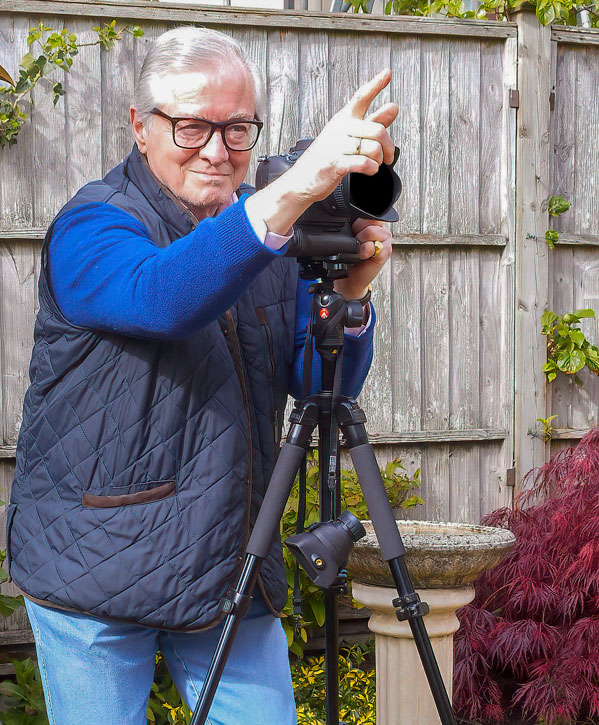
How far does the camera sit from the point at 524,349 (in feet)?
11.8

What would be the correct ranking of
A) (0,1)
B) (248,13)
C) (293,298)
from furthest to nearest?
(248,13), (0,1), (293,298)

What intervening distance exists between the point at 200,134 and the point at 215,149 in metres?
0.03

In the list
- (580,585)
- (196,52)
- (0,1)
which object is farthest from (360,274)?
(0,1)

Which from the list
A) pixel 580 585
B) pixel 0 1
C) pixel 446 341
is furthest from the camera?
pixel 446 341

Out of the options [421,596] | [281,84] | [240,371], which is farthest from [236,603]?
[281,84]

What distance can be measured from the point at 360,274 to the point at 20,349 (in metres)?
2.04

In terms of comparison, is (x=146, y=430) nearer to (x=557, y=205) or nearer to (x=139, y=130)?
(x=139, y=130)

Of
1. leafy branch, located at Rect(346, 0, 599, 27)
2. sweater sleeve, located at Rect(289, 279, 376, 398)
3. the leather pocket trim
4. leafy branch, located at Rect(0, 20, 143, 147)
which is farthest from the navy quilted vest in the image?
leafy branch, located at Rect(346, 0, 599, 27)

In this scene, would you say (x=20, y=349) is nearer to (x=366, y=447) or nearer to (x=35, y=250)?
(x=35, y=250)

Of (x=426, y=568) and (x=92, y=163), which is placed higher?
(x=92, y=163)

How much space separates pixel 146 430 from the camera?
50.6 inches

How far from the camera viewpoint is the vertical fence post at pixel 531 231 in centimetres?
355

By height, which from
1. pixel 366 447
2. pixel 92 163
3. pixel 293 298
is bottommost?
pixel 366 447

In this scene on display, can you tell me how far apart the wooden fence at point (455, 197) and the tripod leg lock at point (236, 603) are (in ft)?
6.98
